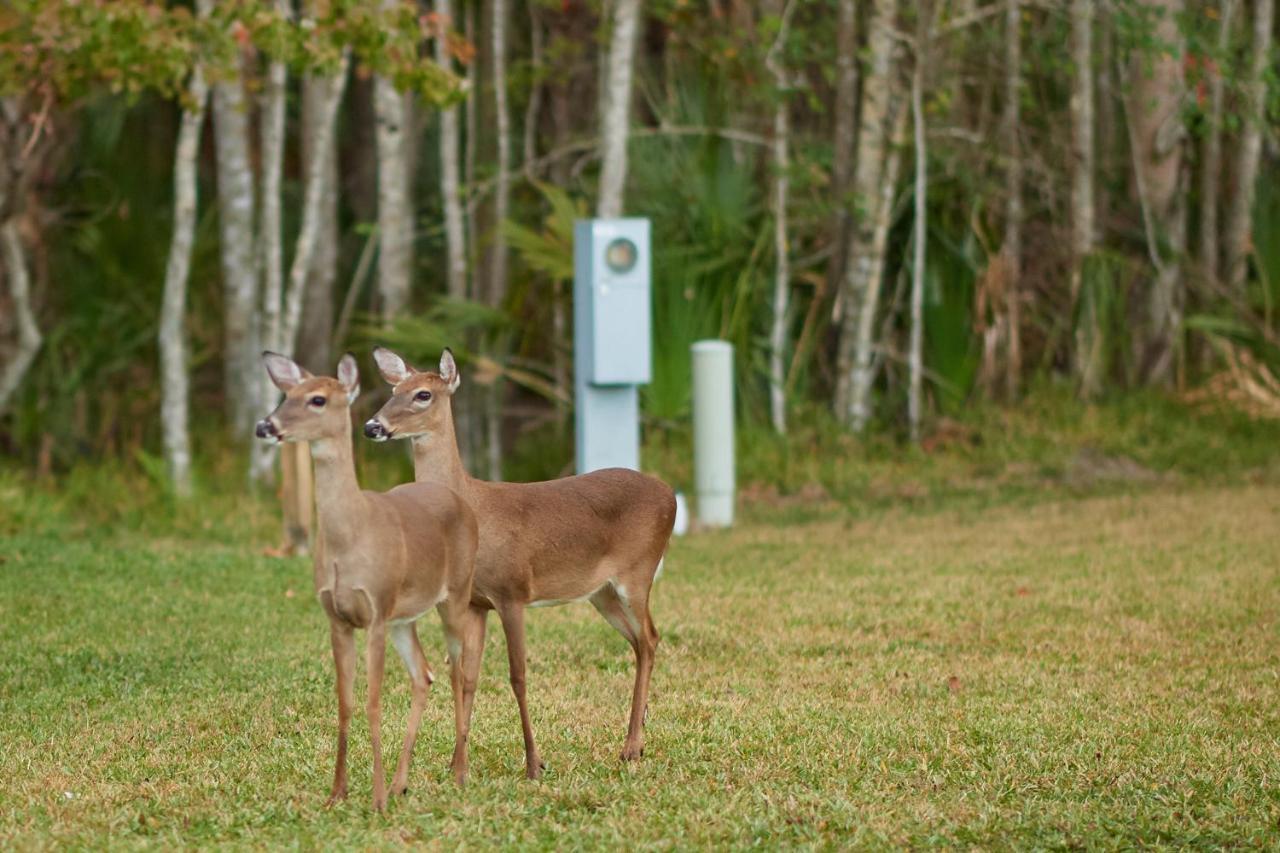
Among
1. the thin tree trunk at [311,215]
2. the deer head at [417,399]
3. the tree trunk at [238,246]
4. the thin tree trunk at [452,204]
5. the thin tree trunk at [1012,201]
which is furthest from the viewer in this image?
the thin tree trunk at [1012,201]

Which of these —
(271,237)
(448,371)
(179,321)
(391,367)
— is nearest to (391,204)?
(271,237)

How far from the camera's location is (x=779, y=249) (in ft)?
47.1

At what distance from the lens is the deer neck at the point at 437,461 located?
226 inches

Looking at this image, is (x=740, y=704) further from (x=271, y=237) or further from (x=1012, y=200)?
(x=1012, y=200)

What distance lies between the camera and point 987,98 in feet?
53.9

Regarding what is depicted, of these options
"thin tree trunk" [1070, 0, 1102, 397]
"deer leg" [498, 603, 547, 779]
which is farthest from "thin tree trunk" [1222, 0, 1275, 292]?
"deer leg" [498, 603, 547, 779]

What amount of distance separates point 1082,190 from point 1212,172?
1850 mm

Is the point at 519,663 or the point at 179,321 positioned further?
the point at 179,321

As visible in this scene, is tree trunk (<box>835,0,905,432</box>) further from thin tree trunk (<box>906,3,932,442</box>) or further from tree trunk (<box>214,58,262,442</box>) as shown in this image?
tree trunk (<box>214,58,262,442</box>)

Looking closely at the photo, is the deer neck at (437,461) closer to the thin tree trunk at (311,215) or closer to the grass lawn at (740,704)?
the grass lawn at (740,704)

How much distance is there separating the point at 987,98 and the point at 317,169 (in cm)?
638

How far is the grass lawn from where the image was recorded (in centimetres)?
523

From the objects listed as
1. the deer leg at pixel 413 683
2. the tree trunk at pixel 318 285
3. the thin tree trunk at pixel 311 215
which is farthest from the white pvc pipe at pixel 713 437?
the deer leg at pixel 413 683

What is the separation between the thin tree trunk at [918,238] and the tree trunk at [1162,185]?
7.65 feet
